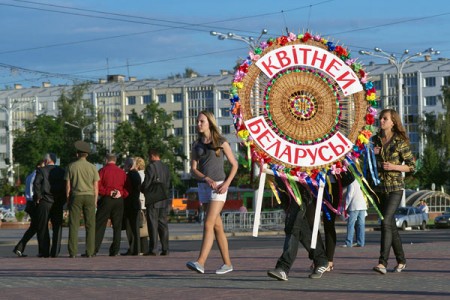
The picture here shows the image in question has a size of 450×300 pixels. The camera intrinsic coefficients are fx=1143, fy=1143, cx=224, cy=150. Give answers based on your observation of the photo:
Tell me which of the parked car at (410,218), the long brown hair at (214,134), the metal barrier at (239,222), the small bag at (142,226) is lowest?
the parked car at (410,218)

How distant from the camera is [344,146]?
12.6 metres

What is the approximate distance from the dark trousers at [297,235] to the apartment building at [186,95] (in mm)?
132142

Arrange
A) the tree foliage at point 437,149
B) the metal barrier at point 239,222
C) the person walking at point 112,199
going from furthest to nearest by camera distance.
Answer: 1. the tree foliage at point 437,149
2. the metal barrier at point 239,222
3. the person walking at point 112,199

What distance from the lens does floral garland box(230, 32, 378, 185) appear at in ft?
40.3

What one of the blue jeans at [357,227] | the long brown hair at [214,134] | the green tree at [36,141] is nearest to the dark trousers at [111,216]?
the blue jeans at [357,227]

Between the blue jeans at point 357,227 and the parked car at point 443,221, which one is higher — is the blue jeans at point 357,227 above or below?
above

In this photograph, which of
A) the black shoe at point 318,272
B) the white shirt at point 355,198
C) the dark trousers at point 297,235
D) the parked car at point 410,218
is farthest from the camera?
the parked car at point 410,218

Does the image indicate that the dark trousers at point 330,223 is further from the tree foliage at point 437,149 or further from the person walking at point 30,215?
the tree foliage at point 437,149

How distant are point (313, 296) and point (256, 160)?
231 cm

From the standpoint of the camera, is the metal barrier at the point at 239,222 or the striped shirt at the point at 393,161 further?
the metal barrier at the point at 239,222

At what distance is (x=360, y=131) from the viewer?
12633 millimetres

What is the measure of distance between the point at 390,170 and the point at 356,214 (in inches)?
381

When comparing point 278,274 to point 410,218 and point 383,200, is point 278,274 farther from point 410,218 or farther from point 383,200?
point 410,218

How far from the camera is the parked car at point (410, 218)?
53500 mm
